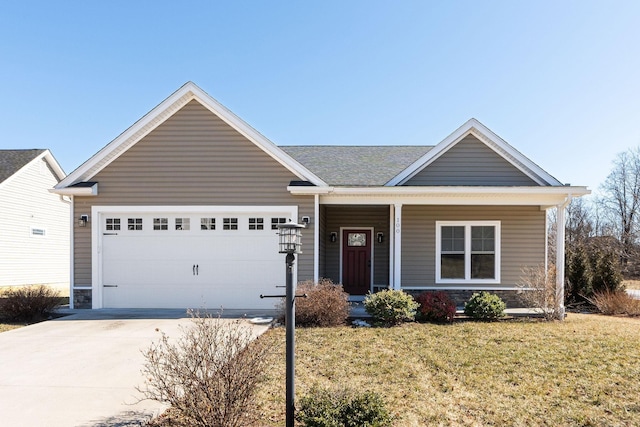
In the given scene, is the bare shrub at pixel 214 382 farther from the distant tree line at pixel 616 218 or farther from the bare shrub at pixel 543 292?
the distant tree line at pixel 616 218

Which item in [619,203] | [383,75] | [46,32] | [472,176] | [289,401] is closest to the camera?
[289,401]

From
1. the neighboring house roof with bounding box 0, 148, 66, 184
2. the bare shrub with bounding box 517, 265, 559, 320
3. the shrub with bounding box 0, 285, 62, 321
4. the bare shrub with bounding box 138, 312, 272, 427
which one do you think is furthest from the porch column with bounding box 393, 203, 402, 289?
the neighboring house roof with bounding box 0, 148, 66, 184

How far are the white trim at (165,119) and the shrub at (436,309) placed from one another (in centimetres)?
388

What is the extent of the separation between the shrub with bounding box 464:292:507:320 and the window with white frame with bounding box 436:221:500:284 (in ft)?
4.84

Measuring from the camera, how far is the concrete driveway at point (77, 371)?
3969mm

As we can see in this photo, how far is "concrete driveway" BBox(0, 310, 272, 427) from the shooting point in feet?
13.0

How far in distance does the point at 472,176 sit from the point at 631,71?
5617mm

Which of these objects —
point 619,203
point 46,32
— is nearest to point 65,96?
point 46,32

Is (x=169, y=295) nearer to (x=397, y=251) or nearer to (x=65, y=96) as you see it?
(x=397, y=251)

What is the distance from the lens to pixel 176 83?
34.4ft

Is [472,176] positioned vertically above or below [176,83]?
below

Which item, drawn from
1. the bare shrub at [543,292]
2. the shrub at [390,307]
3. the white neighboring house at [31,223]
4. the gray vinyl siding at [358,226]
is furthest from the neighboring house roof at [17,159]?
the bare shrub at [543,292]

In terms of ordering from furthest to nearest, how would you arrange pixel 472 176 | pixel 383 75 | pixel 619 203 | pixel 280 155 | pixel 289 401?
pixel 619 203 < pixel 383 75 < pixel 472 176 < pixel 280 155 < pixel 289 401

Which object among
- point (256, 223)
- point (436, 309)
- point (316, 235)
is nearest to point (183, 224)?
point (256, 223)
